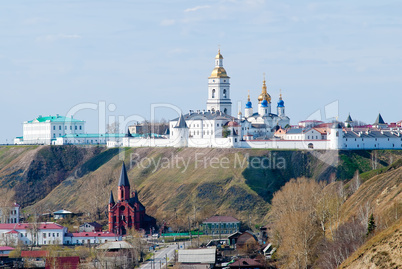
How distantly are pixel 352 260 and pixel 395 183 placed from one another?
21214mm

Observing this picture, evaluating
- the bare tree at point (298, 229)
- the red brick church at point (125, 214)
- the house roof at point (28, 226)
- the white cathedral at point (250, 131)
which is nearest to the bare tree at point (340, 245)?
the bare tree at point (298, 229)

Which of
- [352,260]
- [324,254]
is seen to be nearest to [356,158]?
[324,254]

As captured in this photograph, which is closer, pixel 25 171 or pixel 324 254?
pixel 324 254

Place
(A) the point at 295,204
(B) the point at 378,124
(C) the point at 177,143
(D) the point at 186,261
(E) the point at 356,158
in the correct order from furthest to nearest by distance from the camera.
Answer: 1. (B) the point at 378,124
2. (C) the point at 177,143
3. (E) the point at 356,158
4. (A) the point at 295,204
5. (D) the point at 186,261

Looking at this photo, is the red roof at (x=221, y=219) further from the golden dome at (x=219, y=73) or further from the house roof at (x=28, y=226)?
the golden dome at (x=219, y=73)

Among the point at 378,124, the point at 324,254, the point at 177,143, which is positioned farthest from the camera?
the point at 378,124

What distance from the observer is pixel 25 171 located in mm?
113250

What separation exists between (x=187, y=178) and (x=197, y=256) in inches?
1283

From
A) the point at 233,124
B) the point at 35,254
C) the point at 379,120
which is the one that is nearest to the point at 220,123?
the point at 233,124

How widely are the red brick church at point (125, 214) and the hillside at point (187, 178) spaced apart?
12.9 ft

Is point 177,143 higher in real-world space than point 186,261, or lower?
higher

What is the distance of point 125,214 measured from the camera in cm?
8175

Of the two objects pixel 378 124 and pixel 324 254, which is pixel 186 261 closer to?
pixel 324 254

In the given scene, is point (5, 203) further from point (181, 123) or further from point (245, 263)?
point (245, 263)
